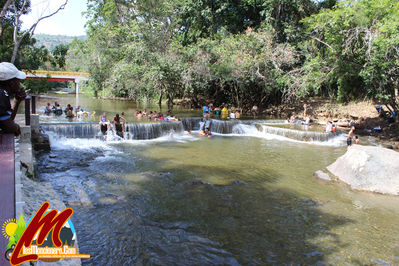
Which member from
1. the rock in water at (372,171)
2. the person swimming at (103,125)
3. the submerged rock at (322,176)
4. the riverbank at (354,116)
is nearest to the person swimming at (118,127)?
the person swimming at (103,125)

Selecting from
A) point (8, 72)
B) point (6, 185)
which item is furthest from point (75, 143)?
point (6, 185)

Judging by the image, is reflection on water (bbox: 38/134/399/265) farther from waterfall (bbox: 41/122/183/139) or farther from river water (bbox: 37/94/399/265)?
waterfall (bbox: 41/122/183/139)

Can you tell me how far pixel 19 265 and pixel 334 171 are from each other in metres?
10.3

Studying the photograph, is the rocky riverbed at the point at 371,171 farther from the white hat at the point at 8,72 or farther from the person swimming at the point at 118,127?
the person swimming at the point at 118,127

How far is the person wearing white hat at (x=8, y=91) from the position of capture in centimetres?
349

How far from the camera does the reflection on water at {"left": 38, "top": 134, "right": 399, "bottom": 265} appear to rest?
17.7 feet

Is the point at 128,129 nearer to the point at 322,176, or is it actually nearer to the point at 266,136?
the point at 266,136

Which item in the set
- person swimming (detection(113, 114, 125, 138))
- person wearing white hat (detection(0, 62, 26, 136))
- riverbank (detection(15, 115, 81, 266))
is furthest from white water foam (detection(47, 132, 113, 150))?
person wearing white hat (detection(0, 62, 26, 136))

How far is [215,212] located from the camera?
275 inches

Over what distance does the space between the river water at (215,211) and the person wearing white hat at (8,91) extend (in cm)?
257

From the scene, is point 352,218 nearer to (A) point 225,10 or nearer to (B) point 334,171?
(B) point 334,171

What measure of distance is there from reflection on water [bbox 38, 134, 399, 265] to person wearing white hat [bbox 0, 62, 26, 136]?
257cm

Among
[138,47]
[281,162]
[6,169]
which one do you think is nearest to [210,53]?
[138,47]

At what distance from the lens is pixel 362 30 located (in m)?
15.4
